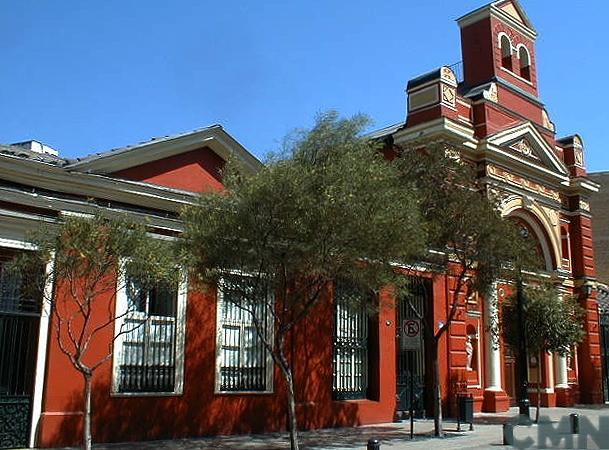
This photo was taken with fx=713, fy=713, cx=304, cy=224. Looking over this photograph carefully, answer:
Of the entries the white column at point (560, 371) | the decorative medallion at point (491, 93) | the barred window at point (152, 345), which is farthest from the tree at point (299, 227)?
the white column at point (560, 371)

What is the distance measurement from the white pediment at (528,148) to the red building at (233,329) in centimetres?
8

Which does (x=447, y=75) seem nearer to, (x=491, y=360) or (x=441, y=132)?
(x=441, y=132)

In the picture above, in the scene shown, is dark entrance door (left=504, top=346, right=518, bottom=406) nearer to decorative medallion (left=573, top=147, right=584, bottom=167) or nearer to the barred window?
decorative medallion (left=573, top=147, right=584, bottom=167)

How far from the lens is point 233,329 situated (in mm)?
16453

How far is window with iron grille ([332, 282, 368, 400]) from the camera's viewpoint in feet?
60.3

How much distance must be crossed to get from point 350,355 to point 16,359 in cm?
863

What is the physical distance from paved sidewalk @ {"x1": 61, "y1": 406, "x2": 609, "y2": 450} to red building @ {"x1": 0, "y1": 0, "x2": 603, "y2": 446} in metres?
0.48

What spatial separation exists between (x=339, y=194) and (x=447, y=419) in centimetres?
1187

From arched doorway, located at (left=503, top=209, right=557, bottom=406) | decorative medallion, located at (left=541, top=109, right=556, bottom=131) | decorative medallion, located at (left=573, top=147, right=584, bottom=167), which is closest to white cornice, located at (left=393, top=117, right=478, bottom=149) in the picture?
arched doorway, located at (left=503, top=209, right=557, bottom=406)

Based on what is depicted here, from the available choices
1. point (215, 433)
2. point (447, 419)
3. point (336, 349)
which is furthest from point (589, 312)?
point (215, 433)

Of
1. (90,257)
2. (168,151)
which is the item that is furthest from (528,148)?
(90,257)

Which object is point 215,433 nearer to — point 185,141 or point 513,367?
point 185,141

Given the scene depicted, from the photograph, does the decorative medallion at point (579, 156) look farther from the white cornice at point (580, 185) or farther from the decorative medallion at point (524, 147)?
the decorative medallion at point (524, 147)

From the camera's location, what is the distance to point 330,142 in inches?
532
